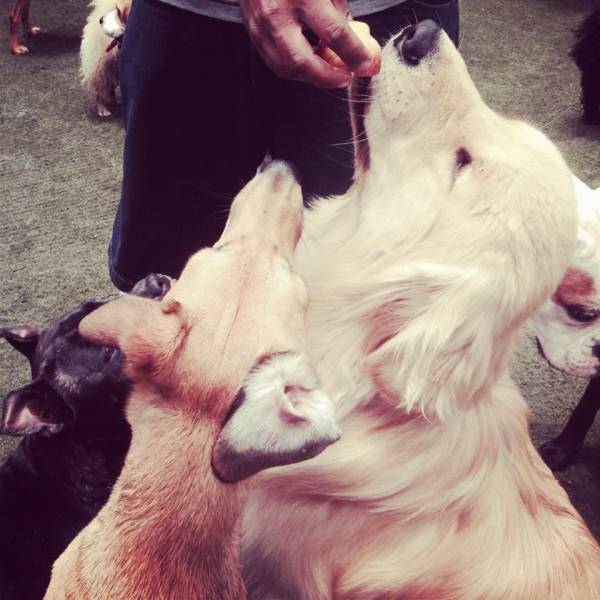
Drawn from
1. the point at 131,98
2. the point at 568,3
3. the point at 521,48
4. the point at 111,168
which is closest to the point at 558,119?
the point at 521,48

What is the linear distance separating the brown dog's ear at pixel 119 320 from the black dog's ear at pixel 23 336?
68 cm

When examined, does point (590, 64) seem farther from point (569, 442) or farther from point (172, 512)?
point (172, 512)

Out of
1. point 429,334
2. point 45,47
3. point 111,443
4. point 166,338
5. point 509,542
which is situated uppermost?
A: point 429,334

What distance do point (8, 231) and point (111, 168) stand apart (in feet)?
2.23

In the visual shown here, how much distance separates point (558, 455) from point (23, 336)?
1783mm

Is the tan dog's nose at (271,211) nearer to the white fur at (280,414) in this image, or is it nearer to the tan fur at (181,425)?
the tan fur at (181,425)

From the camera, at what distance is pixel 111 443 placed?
1744 millimetres

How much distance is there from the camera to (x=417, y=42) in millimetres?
1412

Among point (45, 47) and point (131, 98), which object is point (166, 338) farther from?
point (45, 47)

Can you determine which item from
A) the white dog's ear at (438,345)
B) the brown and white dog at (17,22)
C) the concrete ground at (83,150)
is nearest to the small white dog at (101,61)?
the concrete ground at (83,150)

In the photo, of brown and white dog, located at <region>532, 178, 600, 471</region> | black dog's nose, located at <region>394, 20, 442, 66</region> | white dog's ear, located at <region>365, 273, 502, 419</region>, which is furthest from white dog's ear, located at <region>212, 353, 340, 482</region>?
brown and white dog, located at <region>532, 178, 600, 471</region>

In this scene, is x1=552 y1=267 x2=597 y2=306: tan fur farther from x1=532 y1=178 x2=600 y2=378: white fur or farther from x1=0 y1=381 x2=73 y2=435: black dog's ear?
x1=0 y1=381 x2=73 y2=435: black dog's ear

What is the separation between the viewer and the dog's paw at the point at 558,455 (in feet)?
7.87

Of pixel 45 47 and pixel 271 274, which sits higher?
pixel 271 274
